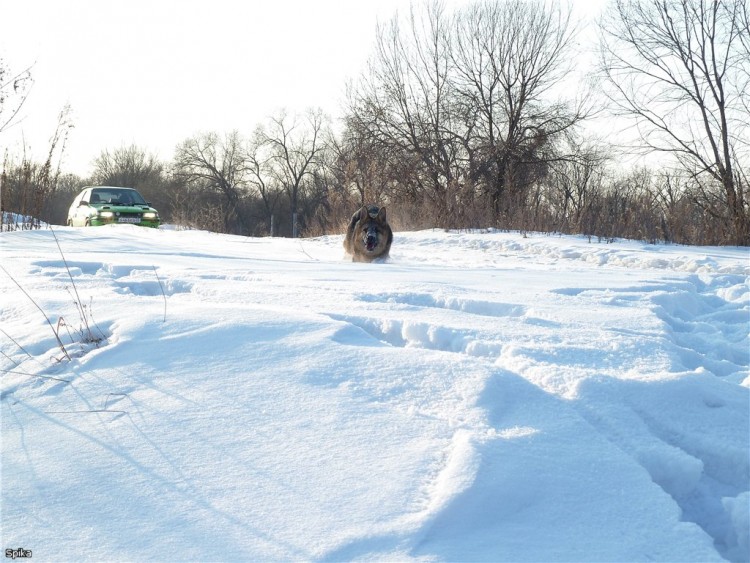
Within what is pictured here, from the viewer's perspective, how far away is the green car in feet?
48.8

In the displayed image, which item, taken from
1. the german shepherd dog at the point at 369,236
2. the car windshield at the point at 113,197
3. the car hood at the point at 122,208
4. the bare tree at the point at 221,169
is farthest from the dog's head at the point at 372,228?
the bare tree at the point at 221,169

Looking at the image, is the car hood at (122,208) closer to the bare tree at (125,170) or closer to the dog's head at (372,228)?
the dog's head at (372,228)

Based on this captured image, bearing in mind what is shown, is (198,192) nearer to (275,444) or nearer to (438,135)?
(438,135)

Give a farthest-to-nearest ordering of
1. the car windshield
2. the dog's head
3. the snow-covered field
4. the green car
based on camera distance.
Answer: the car windshield
the green car
the dog's head
the snow-covered field

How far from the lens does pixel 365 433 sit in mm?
1820

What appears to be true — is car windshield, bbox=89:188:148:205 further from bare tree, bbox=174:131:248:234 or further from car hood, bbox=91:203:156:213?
bare tree, bbox=174:131:248:234

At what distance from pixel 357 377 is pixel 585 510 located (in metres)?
0.92

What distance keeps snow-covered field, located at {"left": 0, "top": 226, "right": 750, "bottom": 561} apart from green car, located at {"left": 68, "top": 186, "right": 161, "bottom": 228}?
12368 mm

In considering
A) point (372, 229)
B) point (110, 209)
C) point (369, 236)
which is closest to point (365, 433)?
point (369, 236)

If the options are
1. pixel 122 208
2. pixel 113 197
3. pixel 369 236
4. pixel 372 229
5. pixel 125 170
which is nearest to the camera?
pixel 369 236

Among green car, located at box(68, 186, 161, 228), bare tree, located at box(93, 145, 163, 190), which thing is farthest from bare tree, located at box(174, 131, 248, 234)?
green car, located at box(68, 186, 161, 228)

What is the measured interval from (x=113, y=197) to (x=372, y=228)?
1031cm

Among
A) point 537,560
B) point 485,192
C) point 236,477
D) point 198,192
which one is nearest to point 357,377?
point 236,477

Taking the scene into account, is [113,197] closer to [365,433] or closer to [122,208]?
[122,208]
